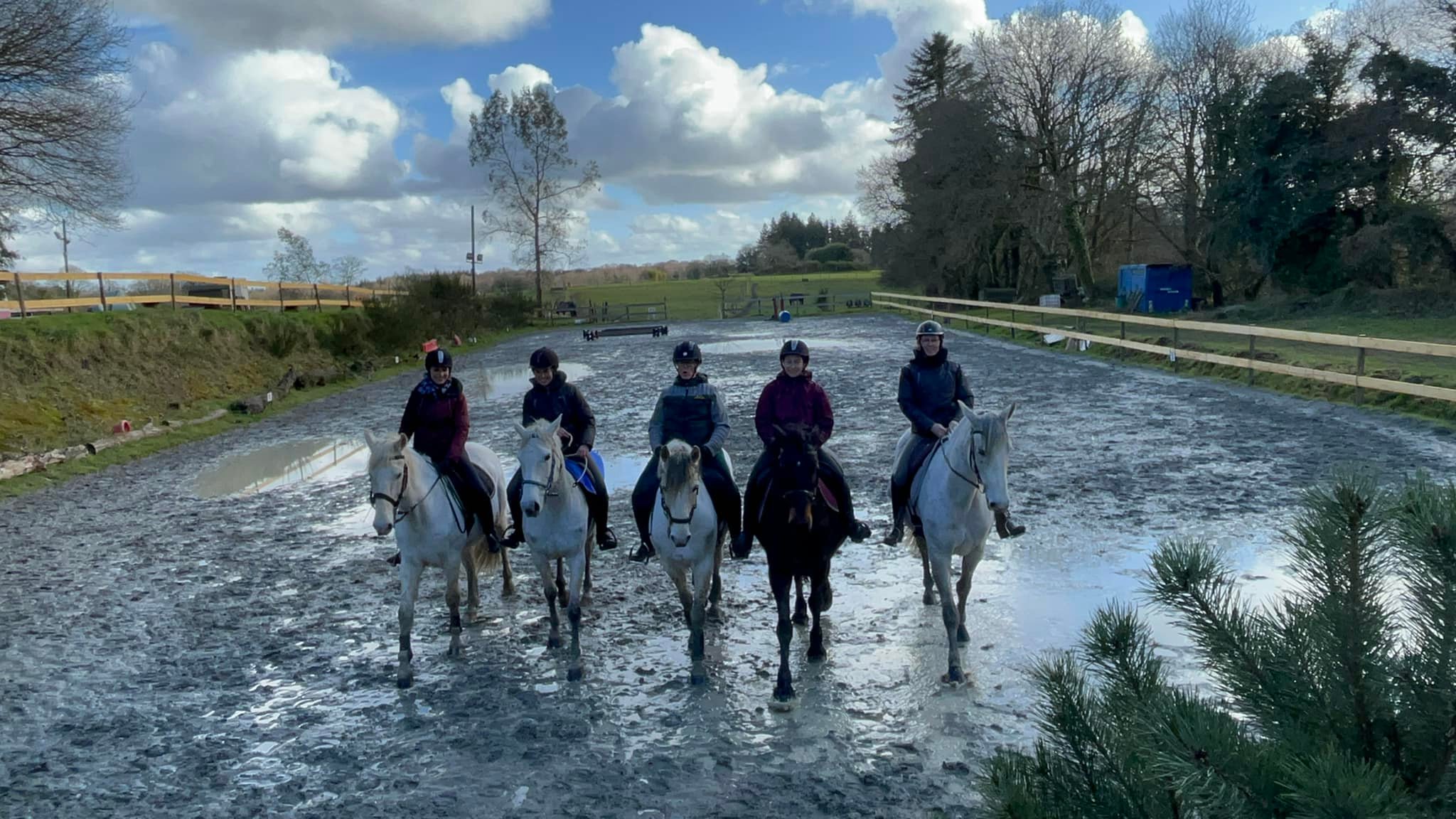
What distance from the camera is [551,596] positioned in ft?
22.0

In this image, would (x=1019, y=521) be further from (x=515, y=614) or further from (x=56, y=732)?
(x=56, y=732)

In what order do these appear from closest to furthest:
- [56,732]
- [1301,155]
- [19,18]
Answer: [56,732]
[19,18]
[1301,155]

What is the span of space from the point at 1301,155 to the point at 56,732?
36059mm

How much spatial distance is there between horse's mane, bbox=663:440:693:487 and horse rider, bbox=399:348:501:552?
199 centimetres

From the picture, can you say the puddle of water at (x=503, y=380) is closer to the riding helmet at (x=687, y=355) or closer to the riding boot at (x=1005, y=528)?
the riding helmet at (x=687, y=355)

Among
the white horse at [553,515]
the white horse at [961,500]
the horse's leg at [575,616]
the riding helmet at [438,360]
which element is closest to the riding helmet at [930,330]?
the white horse at [961,500]

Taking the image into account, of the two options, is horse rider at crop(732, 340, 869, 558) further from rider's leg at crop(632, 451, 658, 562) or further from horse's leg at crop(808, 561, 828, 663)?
rider's leg at crop(632, 451, 658, 562)

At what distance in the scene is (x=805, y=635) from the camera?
6676 millimetres

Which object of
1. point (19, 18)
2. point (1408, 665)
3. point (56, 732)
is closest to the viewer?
point (1408, 665)

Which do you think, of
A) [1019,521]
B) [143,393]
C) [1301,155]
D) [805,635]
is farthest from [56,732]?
[1301,155]

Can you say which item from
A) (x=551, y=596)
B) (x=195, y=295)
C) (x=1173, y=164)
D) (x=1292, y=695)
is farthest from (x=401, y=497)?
(x=1173, y=164)

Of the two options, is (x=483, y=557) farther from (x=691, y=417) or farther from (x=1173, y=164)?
(x=1173, y=164)

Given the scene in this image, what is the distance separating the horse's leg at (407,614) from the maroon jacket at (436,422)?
0.95m

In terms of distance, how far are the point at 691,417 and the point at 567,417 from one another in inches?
46.6
